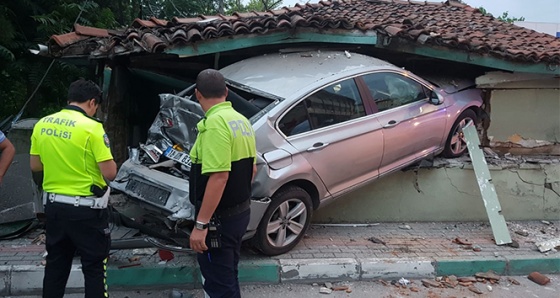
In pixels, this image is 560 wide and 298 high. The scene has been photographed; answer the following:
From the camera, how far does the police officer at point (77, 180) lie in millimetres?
2939

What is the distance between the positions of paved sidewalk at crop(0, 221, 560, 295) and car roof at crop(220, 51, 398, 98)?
5.80 feet

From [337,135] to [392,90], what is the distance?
3.81 feet

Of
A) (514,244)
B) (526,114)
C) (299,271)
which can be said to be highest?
(526,114)

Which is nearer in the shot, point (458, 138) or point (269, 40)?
point (269, 40)

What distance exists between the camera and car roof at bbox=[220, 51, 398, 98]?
4.52 m

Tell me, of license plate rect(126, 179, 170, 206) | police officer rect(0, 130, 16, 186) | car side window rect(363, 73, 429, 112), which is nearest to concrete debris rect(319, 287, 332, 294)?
license plate rect(126, 179, 170, 206)

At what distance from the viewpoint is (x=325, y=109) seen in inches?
179

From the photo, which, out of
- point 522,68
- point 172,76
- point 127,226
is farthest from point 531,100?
Answer: point 127,226

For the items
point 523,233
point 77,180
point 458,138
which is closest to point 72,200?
point 77,180

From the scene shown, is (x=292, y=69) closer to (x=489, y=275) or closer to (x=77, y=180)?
(x=77, y=180)

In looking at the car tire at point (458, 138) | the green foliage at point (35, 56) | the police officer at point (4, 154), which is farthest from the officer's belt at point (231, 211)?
the green foliage at point (35, 56)

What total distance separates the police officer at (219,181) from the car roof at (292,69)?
156cm

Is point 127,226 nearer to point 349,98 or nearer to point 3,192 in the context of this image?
point 3,192

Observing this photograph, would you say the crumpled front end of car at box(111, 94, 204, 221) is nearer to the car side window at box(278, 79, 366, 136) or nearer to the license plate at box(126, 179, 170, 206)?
the license plate at box(126, 179, 170, 206)
